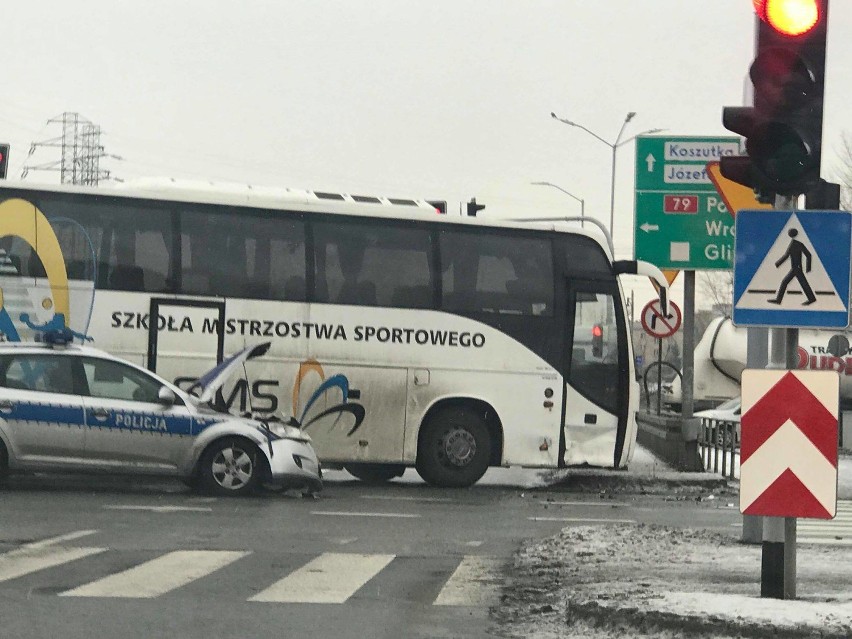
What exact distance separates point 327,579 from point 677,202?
1645 cm

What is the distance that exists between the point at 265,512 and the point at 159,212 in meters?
5.79

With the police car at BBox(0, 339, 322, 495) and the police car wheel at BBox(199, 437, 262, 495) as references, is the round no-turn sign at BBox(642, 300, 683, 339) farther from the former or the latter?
the police car wheel at BBox(199, 437, 262, 495)

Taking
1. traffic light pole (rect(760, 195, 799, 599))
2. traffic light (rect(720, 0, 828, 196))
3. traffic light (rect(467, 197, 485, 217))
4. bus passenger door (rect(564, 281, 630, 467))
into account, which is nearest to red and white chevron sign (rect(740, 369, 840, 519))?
traffic light pole (rect(760, 195, 799, 599))

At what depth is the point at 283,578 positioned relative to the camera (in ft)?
34.6

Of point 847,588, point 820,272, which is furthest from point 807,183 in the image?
point 847,588

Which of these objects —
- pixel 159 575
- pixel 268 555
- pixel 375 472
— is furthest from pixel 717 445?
pixel 159 575

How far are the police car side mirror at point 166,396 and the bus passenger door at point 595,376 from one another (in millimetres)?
5801

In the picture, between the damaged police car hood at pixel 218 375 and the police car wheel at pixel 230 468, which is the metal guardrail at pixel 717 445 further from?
the police car wheel at pixel 230 468

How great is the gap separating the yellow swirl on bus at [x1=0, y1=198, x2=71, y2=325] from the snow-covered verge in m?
8.52

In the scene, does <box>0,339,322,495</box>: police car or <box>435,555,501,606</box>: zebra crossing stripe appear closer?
<box>435,555,501,606</box>: zebra crossing stripe

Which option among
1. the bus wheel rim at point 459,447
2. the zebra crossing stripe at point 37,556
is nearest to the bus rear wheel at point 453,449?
the bus wheel rim at point 459,447

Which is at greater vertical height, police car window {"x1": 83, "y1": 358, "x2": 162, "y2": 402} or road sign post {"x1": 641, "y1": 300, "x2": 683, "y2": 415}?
road sign post {"x1": 641, "y1": 300, "x2": 683, "y2": 415}

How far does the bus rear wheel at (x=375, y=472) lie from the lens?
22.3 meters

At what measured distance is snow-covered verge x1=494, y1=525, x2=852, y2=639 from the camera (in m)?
7.81
